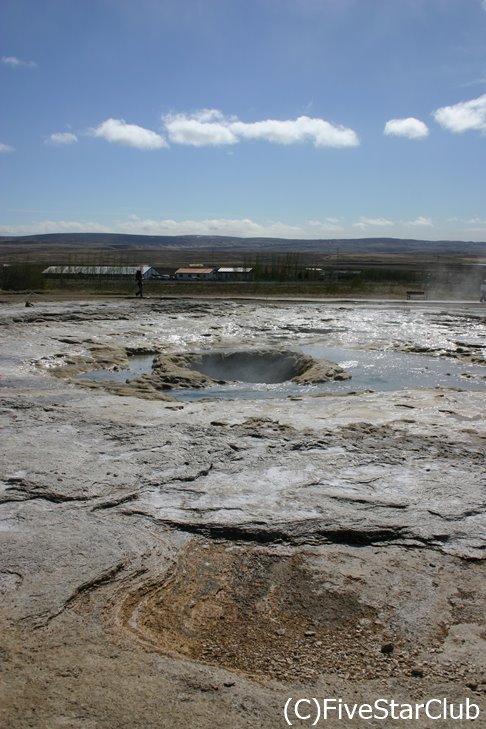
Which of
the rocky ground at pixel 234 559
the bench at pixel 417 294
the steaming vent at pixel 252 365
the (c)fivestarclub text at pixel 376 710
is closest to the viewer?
the (c)fivestarclub text at pixel 376 710

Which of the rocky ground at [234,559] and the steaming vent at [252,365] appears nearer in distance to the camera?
the rocky ground at [234,559]

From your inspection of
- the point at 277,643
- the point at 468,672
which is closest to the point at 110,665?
the point at 277,643

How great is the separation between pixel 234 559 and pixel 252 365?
745 centimetres

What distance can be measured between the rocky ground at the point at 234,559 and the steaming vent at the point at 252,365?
9.50 ft

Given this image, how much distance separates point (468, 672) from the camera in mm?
2773

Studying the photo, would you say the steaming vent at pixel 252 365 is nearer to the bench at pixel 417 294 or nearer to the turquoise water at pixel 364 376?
the turquoise water at pixel 364 376

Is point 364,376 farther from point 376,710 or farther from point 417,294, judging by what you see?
point 417,294

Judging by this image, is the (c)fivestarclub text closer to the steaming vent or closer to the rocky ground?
the rocky ground

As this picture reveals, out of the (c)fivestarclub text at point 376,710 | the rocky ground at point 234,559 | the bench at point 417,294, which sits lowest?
the (c)fivestarclub text at point 376,710

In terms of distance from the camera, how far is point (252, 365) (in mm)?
11125

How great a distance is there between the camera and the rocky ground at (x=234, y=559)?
8.75 feet

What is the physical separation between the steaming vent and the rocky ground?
2.89 meters

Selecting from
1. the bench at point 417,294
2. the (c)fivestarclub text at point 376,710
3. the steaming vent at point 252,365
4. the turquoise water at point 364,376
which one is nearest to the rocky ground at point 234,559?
the (c)fivestarclub text at point 376,710

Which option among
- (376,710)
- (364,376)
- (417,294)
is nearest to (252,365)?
(364,376)
